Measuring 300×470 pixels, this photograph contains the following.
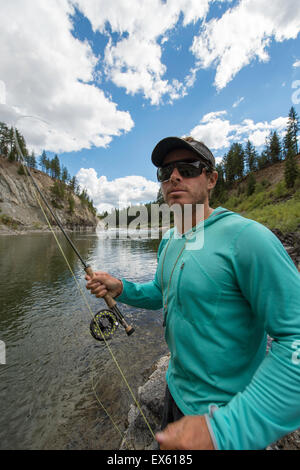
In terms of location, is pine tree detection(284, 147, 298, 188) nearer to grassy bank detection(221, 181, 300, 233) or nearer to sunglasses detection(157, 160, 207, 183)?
grassy bank detection(221, 181, 300, 233)

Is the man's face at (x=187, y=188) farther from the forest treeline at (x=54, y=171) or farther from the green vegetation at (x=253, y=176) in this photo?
the forest treeline at (x=54, y=171)

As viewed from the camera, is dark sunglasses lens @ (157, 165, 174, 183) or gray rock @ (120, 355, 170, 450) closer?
dark sunglasses lens @ (157, 165, 174, 183)

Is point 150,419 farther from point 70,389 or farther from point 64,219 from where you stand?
point 64,219

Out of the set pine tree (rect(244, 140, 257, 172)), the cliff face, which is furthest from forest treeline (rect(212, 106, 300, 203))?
the cliff face

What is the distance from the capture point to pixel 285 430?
1114 mm

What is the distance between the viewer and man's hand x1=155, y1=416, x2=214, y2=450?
1.11 m

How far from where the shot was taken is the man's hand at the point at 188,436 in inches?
43.9

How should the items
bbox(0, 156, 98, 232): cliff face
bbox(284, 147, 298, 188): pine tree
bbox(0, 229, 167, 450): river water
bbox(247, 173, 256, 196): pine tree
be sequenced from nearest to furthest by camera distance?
bbox(0, 229, 167, 450): river water < bbox(284, 147, 298, 188): pine tree < bbox(0, 156, 98, 232): cliff face < bbox(247, 173, 256, 196): pine tree

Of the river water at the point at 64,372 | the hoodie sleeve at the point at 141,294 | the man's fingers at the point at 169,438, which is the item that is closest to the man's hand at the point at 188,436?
the man's fingers at the point at 169,438

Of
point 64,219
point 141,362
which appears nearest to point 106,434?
point 141,362

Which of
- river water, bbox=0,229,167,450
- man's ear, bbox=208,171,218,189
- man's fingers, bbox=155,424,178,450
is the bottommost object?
river water, bbox=0,229,167,450

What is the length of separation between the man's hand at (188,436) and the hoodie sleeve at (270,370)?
0.07 metres

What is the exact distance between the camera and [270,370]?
3.75 feet

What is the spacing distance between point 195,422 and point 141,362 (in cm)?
561
